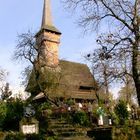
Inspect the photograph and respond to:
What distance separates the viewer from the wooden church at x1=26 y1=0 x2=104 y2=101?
3578 centimetres

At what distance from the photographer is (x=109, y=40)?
16.4m

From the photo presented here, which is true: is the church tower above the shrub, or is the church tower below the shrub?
above

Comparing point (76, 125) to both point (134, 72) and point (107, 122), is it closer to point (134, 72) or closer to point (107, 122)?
point (107, 122)

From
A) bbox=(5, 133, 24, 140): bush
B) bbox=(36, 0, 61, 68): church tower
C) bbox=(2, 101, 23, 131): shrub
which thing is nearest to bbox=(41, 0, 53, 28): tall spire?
bbox=(36, 0, 61, 68): church tower

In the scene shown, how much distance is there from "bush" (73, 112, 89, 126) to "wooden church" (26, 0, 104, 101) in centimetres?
476

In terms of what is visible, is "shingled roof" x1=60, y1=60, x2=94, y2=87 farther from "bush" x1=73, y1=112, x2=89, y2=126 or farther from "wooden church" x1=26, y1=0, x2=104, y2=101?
"bush" x1=73, y1=112, x2=89, y2=126

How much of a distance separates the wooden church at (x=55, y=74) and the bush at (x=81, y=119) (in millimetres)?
4761

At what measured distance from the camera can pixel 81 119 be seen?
28.8 metres

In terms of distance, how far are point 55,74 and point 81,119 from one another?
33.2 feet

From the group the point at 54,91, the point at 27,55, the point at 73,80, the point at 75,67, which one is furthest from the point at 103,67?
the point at 75,67

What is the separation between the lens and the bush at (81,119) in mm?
28594

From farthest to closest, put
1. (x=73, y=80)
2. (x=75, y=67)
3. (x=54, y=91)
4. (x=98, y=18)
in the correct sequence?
(x=75, y=67) → (x=73, y=80) → (x=54, y=91) → (x=98, y=18)

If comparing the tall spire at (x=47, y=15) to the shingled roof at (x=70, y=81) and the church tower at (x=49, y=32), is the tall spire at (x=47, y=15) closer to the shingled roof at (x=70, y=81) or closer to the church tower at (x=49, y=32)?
the church tower at (x=49, y=32)

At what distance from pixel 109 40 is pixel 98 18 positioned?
1746 mm
